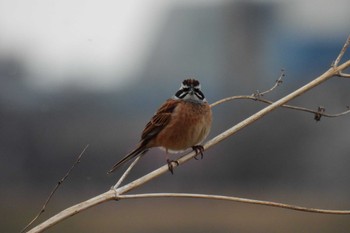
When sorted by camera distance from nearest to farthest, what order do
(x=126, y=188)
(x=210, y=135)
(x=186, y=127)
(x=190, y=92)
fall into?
(x=126, y=188) → (x=186, y=127) → (x=190, y=92) → (x=210, y=135)

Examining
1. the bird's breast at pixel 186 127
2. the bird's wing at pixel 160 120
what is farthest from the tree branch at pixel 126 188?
the bird's wing at pixel 160 120

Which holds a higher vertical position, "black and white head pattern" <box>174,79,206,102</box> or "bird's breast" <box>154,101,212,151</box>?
"black and white head pattern" <box>174,79,206,102</box>

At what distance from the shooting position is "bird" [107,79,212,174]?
657 centimetres

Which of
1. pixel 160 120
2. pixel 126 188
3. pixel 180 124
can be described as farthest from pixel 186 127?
pixel 126 188

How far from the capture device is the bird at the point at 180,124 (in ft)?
21.6

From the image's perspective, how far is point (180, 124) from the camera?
22.2ft

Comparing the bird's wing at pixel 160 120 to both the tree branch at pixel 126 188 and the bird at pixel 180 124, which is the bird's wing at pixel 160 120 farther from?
the tree branch at pixel 126 188

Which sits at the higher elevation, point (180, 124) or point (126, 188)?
point (180, 124)

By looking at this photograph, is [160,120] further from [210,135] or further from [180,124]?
[210,135]

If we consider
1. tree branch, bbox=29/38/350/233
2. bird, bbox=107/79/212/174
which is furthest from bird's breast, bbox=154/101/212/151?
tree branch, bbox=29/38/350/233

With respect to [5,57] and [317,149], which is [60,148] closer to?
[5,57]

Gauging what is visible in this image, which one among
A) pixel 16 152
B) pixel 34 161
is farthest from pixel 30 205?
pixel 16 152

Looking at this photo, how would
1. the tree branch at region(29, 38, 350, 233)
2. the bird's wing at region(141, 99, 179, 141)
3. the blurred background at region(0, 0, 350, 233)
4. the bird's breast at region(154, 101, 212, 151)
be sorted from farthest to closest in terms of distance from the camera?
the blurred background at region(0, 0, 350, 233)
the bird's wing at region(141, 99, 179, 141)
the bird's breast at region(154, 101, 212, 151)
the tree branch at region(29, 38, 350, 233)

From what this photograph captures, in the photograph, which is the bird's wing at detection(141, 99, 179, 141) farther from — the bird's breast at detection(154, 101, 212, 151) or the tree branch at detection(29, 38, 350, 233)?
the tree branch at detection(29, 38, 350, 233)
